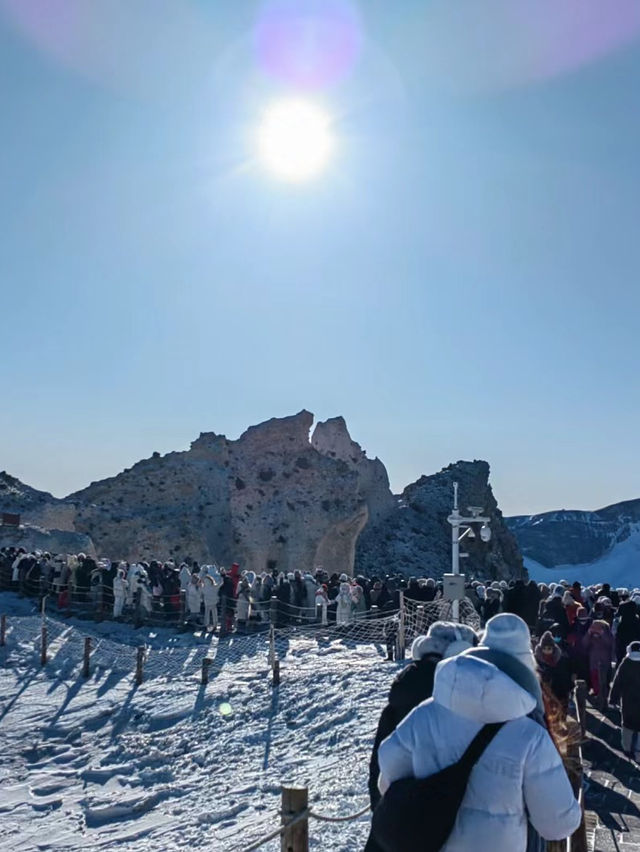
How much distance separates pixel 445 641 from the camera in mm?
3684

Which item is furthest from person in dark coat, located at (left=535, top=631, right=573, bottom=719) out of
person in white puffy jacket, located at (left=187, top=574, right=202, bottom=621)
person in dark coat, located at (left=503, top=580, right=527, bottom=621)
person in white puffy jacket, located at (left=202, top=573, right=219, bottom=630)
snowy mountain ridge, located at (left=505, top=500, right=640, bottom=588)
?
snowy mountain ridge, located at (left=505, top=500, right=640, bottom=588)

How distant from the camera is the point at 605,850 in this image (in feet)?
17.5

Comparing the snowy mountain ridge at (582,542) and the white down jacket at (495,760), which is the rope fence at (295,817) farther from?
the snowy mountain ridge at (582,542)

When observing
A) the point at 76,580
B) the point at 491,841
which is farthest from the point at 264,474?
the point at 491,841

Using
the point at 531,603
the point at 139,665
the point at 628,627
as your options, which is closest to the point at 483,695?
the point at 628,627

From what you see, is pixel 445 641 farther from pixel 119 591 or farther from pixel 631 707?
pixel 119 591

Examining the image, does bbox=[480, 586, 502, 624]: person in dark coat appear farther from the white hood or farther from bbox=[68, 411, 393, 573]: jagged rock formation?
bbox=[68, 411, 393, 573]: jagged rock formation

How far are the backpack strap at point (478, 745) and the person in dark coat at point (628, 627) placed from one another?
9074 mm

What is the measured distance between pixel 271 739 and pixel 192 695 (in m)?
2.75

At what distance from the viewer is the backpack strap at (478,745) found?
2.49m

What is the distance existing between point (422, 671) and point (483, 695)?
4.08 ft

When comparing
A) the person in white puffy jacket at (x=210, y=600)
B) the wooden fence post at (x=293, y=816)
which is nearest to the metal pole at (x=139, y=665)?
the person in white puffy jacket at (x=210, y=600)

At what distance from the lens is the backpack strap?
8.17 feet

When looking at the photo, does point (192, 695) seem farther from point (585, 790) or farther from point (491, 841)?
point (491, 841)
